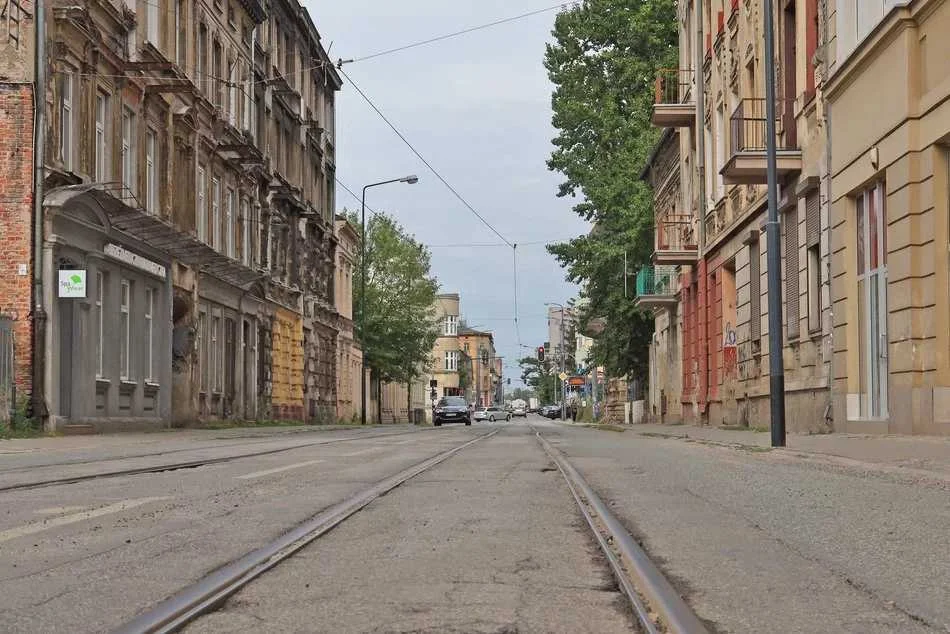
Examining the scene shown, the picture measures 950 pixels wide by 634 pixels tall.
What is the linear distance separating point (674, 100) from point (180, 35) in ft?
48.1

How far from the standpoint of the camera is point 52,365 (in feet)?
74.0

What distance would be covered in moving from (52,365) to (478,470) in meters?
12.2

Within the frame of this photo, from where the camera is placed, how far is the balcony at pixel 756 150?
76.6 ft

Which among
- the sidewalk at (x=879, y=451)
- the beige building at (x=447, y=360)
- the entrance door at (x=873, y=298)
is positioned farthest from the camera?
the beige building at (x=447, y=360)

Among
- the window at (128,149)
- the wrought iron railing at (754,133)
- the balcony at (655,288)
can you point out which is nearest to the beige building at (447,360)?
the balcony at (655,288)

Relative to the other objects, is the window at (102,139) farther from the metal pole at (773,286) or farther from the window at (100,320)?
the metal pole at (773,286)

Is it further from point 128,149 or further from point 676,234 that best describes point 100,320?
point 676,234

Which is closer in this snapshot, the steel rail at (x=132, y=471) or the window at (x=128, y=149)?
the steel rail at (x=132, y=471)

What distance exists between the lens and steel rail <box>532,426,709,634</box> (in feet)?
14.8

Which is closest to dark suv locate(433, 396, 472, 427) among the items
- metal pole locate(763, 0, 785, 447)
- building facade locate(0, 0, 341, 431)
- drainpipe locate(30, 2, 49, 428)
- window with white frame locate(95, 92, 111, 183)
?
building facade locate(0, 0, 341, 431)

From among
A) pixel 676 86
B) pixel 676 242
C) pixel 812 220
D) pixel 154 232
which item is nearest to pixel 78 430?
pixel 154 232

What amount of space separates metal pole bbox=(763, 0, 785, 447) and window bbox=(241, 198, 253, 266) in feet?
79.7

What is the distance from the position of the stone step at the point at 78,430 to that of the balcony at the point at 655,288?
2071cm

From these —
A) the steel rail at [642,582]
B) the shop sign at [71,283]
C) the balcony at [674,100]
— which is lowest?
the steel rail at [642,582]
